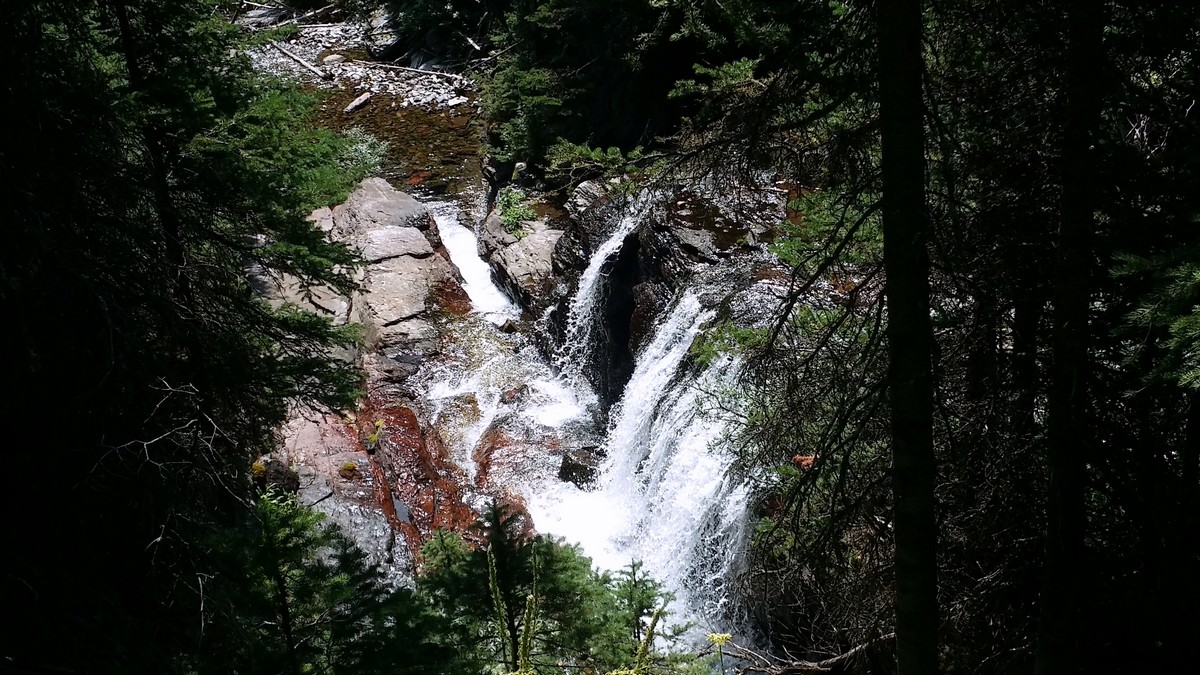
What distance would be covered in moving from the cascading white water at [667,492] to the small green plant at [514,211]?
5505mm

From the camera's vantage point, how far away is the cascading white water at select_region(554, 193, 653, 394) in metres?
14.8

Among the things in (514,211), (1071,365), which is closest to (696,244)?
(514,211)

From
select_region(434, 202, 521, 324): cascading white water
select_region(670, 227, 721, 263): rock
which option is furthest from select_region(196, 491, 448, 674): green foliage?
select_region(434, 202, 521, 324): cascading white water

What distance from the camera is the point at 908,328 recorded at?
3955 millimetres

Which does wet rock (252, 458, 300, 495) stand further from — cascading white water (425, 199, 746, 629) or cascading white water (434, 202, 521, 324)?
cascading white water (434, 202, 521, 324)

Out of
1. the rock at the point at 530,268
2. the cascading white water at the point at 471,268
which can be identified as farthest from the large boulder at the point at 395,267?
the rock at the point at 530,268

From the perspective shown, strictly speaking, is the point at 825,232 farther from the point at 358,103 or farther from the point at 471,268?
the point at 358,103

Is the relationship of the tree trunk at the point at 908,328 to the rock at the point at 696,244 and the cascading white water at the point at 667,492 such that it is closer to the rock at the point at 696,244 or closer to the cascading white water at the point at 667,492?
the cascading white water at the point at 667,492

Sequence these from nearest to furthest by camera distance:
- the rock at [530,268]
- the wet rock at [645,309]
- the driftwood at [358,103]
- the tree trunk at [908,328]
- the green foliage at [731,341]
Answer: the tree trunk at [908,328]
the green foliage at [731,341]
the wet rock at [645,309]
the rock at [530,268]
the driftwood at [358,103]

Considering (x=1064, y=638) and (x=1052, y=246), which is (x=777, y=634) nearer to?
(x=1064, y=638)

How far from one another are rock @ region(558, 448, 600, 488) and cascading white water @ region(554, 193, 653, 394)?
1.86 meters

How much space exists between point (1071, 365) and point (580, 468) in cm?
913

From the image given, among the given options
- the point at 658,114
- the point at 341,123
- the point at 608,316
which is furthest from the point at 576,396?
the point at 341,123

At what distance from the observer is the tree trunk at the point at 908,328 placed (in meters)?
3.72
